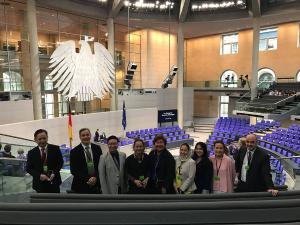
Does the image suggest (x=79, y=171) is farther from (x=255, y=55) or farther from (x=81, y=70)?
(x=255, y=55)

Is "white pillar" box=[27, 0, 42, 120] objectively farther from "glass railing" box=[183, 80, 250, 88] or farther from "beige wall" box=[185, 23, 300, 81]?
"beige wall" box=[185, 23, 300, 81]

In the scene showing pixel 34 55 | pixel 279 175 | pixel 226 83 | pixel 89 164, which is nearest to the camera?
pixel 89 164

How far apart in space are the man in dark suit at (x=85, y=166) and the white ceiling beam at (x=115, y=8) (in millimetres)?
16395

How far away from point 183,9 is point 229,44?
27.5 ft

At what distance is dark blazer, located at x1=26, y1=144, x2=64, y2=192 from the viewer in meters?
3.27

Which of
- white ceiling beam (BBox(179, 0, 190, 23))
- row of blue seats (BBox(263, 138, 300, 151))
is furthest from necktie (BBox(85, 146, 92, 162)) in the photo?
white ceiling beam (BBox(179, 0, 190, 23))

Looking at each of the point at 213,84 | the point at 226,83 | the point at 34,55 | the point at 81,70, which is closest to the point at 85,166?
the point at 81,70

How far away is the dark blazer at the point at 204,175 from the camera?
3.32m

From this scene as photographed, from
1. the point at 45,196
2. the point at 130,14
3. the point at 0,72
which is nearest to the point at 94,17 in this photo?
the point at 130,14

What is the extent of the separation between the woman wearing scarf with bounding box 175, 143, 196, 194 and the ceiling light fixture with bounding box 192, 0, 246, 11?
66.9 ft

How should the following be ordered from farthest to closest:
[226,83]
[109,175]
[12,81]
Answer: [226,83] → [12,81] → [109,175]

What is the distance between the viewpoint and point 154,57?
24.2 meters

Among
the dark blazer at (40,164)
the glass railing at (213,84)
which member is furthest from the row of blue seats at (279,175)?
the glass railing at (213,84)

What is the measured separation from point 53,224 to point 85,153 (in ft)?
6.14
